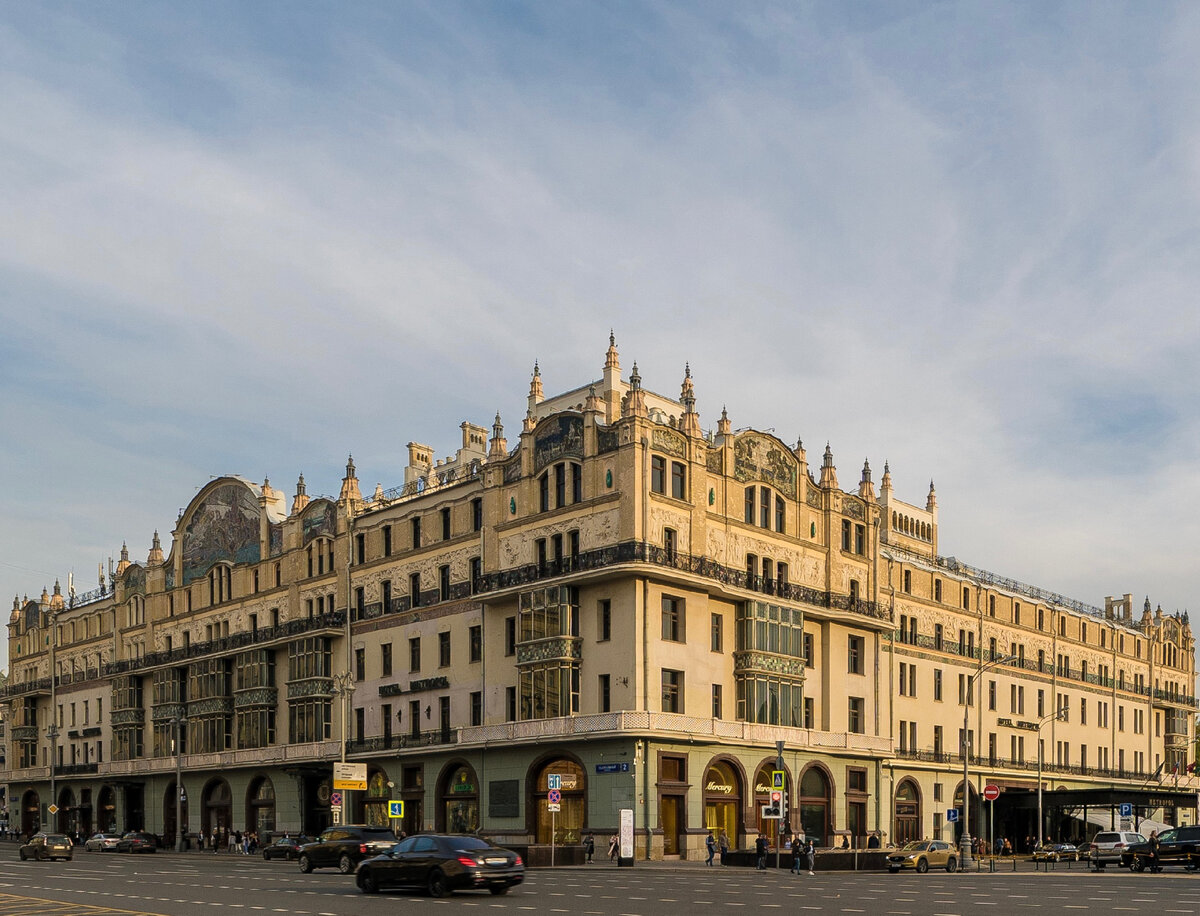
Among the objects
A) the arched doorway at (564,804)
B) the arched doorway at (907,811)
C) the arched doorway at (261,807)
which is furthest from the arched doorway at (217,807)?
the arched doorway at (907,811)

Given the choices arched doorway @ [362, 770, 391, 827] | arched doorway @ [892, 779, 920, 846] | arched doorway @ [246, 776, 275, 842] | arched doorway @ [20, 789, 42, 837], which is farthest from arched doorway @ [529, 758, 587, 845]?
arched doorway @ [20, 789, 42, 837]

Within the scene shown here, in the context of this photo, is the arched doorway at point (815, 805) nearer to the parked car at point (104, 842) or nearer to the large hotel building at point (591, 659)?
→ the large hotel building at point (591, 659)

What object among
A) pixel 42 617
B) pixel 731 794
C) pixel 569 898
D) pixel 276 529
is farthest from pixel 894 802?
pixel 42 617

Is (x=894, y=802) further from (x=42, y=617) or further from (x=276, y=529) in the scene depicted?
Answer: (x=42, y=617)

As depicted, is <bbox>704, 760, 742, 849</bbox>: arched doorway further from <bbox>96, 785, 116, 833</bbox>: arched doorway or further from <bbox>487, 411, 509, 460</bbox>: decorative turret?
<bbox>96, 785, 116, 833</bbox>: arched doorway

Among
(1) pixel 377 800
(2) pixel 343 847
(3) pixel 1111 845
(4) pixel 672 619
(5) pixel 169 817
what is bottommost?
(5) pixel 169 817

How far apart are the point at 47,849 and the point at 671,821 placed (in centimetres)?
2811

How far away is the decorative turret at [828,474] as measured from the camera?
71.0 m

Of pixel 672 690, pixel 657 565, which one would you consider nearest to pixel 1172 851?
pixel 672 690

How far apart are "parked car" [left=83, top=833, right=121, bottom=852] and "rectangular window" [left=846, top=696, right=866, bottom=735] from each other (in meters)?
41.7

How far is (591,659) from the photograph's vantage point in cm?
6059

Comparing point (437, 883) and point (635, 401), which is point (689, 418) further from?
point (437, 883)

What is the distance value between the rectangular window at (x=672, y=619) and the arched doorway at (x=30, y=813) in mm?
68857

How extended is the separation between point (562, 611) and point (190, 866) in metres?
18.7
